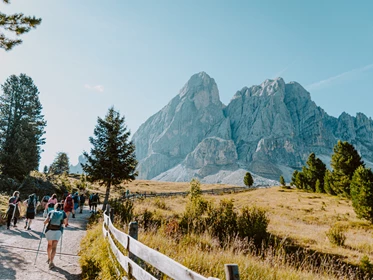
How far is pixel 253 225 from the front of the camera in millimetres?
15008

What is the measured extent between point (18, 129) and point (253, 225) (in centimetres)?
3387

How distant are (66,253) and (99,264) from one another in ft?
12.1

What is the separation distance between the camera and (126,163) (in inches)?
1089

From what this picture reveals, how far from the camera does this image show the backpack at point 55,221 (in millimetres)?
8062

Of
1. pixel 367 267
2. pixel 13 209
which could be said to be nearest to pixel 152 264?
pixel 367 267

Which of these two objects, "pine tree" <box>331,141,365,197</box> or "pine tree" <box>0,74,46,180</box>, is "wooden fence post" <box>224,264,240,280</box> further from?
"pine tree" <box>331,141,365,197</box>

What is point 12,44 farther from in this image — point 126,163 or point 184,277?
point 126,163

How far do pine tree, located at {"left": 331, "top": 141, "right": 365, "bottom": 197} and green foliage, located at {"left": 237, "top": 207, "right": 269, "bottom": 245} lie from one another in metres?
31.1

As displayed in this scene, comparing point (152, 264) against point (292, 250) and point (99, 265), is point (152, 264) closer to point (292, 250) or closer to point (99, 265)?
point (99, 265)

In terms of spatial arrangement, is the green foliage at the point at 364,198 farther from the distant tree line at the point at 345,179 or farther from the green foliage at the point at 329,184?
the green foliage at the point at 329,184

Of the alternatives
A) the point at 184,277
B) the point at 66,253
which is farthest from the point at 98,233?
the point at 184,277

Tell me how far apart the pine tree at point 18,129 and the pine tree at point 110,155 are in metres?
10.2

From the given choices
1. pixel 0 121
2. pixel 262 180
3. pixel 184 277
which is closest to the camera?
pixel 184 277

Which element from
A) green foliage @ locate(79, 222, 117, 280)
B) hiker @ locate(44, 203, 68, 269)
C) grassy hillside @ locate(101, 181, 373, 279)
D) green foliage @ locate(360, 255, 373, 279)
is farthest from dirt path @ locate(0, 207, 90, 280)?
green foliage @ locate(360, 255, 373, 279)
